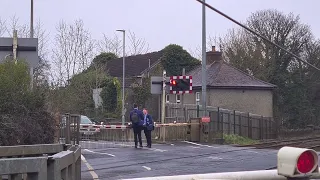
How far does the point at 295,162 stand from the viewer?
4402 millimetres

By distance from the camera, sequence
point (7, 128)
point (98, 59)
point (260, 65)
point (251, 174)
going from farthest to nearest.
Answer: point (98, 59) < point (260, 65) < point (7, 128) < point (251, 174)

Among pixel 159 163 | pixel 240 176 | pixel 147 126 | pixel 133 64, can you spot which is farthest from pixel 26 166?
pixel 133 64

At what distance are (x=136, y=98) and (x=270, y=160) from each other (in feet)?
122

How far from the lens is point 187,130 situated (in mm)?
29656

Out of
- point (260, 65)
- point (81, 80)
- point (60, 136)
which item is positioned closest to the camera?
point (60, 136)

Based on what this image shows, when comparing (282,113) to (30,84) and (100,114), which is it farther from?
(30,84)

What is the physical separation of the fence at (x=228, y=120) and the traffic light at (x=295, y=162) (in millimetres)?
27101

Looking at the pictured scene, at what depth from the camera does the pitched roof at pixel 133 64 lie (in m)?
63.0

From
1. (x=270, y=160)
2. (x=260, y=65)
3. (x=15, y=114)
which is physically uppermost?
(x=260, y=65)

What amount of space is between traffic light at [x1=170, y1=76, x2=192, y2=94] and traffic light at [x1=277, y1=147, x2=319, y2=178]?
24.0 metres

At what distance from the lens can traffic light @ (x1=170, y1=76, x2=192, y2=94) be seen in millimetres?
28672

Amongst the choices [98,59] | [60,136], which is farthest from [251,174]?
[98,59]

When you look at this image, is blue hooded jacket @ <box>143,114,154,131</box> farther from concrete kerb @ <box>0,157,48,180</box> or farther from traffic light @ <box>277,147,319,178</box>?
traffic light @ <box>277,147,319,178</box>

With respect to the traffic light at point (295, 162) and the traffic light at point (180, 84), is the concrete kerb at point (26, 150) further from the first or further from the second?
the traffic light at point (180, 84)
